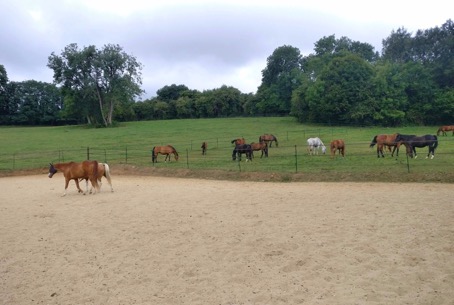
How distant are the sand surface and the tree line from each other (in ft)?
131

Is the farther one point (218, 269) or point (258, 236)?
point (258, 236)

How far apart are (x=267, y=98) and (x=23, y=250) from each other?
6710cm

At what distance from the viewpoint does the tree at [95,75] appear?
57.2 m

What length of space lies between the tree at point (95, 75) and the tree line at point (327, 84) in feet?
0.47

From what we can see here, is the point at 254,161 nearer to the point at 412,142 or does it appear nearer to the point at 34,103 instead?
the point at 412,142

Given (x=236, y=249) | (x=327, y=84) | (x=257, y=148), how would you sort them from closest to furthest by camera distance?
(x=236, y=249) < (x=257, y=148) < (x=327, y=84)

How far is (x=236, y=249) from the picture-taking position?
7.45m

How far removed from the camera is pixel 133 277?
6.30 m

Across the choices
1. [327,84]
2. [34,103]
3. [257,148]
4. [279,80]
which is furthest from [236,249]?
[34,103]

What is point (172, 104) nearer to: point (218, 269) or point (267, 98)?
point (267, 98)

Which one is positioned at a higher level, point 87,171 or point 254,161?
point 87,171

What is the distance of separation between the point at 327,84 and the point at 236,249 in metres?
48.2

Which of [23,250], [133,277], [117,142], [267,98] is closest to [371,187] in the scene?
[133,277]

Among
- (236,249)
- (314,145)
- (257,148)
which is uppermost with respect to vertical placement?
(314,145)
